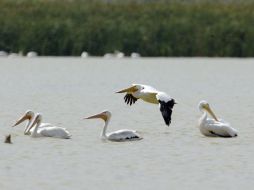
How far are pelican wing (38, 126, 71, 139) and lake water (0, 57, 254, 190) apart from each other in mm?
67

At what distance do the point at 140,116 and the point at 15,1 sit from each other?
20.1m

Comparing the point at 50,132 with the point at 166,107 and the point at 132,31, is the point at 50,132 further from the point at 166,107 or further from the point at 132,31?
the point at 132,31

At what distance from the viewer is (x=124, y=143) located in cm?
1278

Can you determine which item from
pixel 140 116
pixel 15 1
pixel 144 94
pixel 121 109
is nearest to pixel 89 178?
pixel 144 94

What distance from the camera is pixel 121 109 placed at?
58.4ft

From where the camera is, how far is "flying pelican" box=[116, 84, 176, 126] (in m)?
12.9

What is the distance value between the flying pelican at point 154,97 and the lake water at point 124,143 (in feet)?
1.03

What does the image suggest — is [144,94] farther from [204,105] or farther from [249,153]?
[249,153]

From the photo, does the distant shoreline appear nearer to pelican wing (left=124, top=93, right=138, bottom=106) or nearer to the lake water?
the lake water

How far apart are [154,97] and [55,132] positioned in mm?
1396

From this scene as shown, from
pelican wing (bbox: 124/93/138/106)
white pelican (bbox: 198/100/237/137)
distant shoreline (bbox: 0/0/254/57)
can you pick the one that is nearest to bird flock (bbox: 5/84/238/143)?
white pelican (bbox: 198/100/237/137)

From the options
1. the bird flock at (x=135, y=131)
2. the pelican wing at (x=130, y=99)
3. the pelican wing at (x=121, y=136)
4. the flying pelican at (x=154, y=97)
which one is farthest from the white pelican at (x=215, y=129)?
the pelican wing at (x=130, y=99)

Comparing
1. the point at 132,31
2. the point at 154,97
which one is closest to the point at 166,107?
the point at 154,97

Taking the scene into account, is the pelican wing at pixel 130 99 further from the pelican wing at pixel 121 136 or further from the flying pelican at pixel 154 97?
the pelican wing at pixel 121 136
